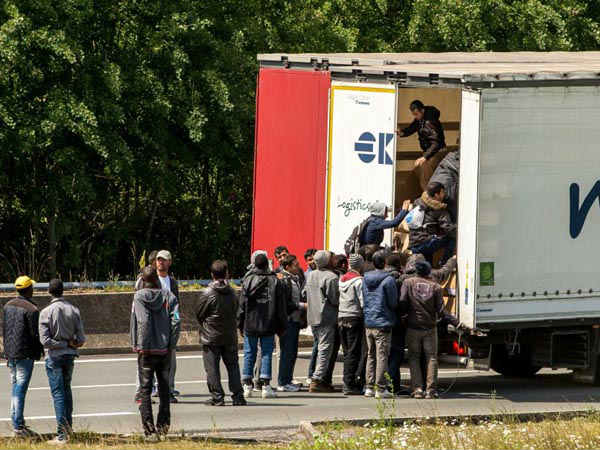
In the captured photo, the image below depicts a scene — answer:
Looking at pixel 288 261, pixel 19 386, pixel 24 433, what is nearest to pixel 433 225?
pixel 288 261

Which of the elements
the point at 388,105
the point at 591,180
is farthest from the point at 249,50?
the point at 591,180

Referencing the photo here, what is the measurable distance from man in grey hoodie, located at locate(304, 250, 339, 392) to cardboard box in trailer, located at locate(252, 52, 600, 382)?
105cm

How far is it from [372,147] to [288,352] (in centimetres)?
276

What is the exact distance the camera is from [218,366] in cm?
1484

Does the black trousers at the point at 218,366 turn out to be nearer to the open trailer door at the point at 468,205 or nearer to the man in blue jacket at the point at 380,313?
the man in blue jacket at the point at 380,313

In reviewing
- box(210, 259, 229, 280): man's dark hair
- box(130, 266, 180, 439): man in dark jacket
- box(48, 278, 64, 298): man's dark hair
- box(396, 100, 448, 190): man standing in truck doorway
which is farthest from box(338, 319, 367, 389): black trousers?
box(48, 278, 64, 298): man's dark hair

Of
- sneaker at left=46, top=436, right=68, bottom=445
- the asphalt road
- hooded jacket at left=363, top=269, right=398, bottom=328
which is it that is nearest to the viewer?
sneaker at left=46, top=436, right=68, bottom=445

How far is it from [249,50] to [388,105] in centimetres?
951

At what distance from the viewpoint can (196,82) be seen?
78.3 feet

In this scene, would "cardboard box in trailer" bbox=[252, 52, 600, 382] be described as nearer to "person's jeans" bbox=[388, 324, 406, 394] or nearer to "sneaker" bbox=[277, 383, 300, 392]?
"person's jeans" bbox=[388, 324, 406, 394]

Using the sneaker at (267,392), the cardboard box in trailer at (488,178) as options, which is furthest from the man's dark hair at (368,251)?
the sneaker at (267,392)

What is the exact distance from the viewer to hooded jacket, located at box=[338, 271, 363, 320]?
1573cm

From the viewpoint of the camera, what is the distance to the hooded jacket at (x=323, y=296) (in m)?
16.0

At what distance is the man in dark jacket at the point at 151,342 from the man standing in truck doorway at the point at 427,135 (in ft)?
18.8
